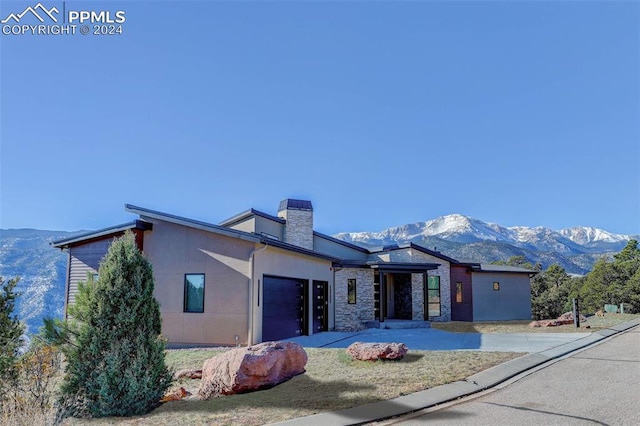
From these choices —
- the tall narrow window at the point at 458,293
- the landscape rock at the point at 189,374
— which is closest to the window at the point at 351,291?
the tall narrow window at the point at 458,293

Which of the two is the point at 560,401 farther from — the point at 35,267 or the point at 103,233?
the point at 35,267

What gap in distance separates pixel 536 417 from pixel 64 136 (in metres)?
15.1

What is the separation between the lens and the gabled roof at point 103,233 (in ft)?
46.9

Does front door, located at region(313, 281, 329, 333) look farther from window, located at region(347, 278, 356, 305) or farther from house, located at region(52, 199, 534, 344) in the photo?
window, located at region(347, 278, 356, 305)

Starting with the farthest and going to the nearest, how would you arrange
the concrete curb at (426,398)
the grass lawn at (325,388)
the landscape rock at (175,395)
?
the landscape rock at (175,395) → the grass lawn at (325,388) → the concrete curb at (426,398)

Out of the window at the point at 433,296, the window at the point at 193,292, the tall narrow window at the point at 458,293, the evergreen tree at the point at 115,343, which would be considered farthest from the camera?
the tall narrow window at the point at 458,293

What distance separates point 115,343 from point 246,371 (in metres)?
2.12

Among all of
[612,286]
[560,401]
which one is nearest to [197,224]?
[560,401]

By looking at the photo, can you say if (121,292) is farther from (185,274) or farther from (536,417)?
(185,274)

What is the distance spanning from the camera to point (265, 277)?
13.8 metres

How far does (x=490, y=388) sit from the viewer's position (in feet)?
23.8

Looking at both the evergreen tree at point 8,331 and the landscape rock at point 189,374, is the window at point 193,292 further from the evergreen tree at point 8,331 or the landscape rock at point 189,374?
the evergreen tree at point 8,331

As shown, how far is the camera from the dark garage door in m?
13.8

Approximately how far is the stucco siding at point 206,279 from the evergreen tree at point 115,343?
6.15 m
